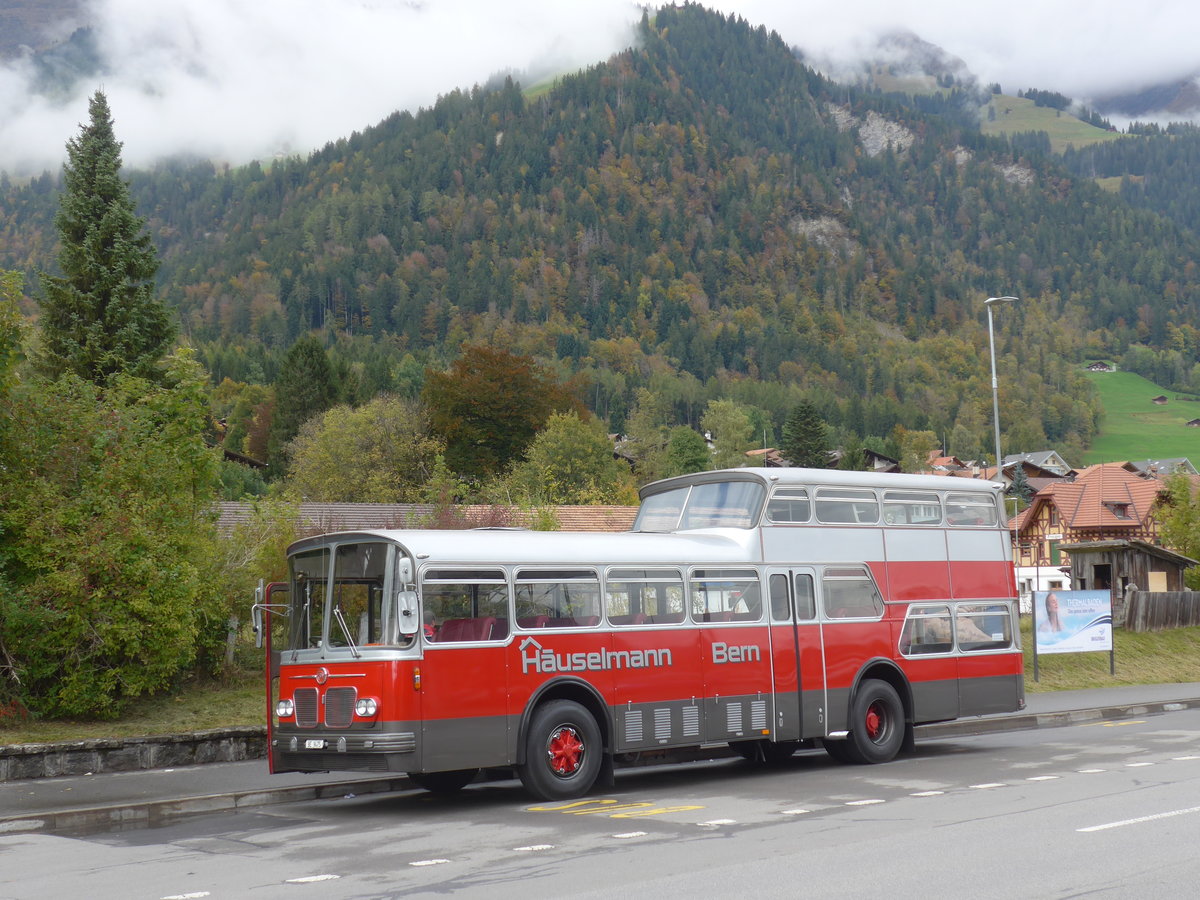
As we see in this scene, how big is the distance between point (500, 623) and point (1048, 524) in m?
80.0

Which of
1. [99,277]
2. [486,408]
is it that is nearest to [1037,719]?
[99,277]

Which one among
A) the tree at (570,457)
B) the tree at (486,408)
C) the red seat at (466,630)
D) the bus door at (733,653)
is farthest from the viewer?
the tree at (486,408)

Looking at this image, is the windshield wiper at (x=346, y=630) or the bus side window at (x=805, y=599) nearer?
the windshield wiper at (x=346, y=630)

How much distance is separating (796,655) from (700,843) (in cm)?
592

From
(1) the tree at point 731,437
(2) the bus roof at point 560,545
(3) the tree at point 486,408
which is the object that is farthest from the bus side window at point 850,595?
(1) the tree at point 731,437

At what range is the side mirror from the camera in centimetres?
1265

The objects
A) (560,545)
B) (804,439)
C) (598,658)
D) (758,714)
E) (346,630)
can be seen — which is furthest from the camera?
(804,439)

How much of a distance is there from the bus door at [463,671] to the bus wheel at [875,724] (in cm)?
563

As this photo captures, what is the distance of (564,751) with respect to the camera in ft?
46.4

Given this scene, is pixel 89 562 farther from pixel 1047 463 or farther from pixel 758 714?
pixel 1047 463

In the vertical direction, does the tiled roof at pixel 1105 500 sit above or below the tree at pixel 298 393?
below

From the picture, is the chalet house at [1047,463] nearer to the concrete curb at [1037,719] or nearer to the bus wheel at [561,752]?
Answer: the concrete curb at [1037,719]

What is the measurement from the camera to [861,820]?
38.7ft

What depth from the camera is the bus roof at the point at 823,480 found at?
659 inches
